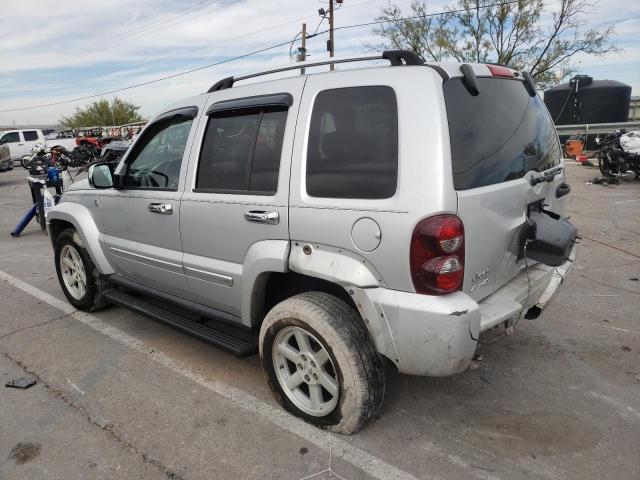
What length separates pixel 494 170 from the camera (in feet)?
8.39

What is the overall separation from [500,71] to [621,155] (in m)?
10.5

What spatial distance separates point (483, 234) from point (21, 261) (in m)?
6.75

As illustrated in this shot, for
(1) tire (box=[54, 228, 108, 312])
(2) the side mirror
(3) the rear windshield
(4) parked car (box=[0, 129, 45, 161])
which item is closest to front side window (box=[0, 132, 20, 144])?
(4) parked car (box=[0, 129, 45, 161])

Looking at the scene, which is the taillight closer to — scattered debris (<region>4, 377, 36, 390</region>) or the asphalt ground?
the asphalt ground

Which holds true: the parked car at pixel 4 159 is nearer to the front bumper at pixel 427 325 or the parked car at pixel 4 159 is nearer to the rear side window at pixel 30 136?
the rear side window at pixel 30 136

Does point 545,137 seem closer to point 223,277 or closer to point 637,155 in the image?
point 223,277

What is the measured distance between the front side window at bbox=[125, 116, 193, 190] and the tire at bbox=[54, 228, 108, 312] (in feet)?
3.41

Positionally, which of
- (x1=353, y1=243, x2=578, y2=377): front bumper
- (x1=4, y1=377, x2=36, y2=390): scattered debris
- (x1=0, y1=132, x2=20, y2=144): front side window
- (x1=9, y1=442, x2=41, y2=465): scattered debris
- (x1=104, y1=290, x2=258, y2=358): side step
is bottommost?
(x1=4, y1=377, x2=36, y2=390): scattered debris

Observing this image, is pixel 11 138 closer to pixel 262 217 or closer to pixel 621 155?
pixel 621 155

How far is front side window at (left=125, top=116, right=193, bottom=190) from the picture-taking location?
3.46 metres

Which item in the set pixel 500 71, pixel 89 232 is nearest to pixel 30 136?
pixel 89 232

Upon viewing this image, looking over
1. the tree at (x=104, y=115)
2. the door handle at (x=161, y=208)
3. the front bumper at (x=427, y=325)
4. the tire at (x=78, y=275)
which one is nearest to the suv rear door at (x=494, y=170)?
the front bumper at (x=427, y=325)

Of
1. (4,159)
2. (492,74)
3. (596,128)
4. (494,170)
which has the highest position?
(492,74)

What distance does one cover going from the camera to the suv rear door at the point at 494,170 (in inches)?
93.4
